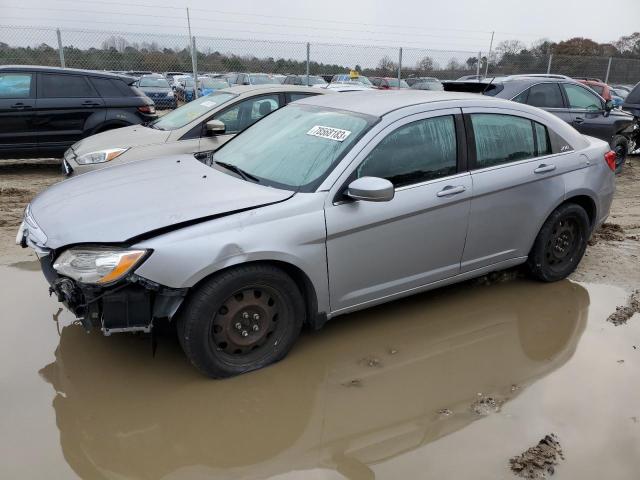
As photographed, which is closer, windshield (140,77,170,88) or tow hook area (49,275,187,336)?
tow hook area (49,275,187,336)

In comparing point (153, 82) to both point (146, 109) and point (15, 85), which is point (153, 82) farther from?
point (15, 85)

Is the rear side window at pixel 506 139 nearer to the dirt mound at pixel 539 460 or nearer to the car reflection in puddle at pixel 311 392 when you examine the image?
the car reflection in puddle at pixel 311 392

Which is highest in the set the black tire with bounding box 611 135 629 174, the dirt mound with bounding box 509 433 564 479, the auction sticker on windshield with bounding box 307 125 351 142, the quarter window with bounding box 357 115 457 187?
the auction sticker on windshield with bounding box 307 125 351 142

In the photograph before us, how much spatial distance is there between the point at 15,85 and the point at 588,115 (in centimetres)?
926

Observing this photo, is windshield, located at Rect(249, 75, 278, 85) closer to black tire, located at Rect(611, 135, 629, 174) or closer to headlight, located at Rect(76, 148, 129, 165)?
black tire, located at Rect(611, 135, 629, 174)

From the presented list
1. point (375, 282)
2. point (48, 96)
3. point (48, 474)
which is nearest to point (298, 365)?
point (375, 282)

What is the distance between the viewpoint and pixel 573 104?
30.3 ft

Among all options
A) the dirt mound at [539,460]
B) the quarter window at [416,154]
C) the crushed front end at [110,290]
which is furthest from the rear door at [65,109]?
the dirt mound at [539,460]

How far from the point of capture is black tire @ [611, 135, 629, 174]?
9320 millimetres

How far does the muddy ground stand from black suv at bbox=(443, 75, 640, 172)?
5152mm

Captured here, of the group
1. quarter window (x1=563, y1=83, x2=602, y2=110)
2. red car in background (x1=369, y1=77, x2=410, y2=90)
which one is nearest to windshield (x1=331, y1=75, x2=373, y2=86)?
red car in background (x1=369, y1=77, x2=410, y2=90)

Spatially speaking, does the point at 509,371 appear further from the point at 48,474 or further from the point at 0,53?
the point at 0,53

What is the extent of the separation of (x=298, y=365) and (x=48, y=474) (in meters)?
1.51

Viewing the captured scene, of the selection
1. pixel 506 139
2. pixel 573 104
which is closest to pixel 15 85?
pixel 506 139
